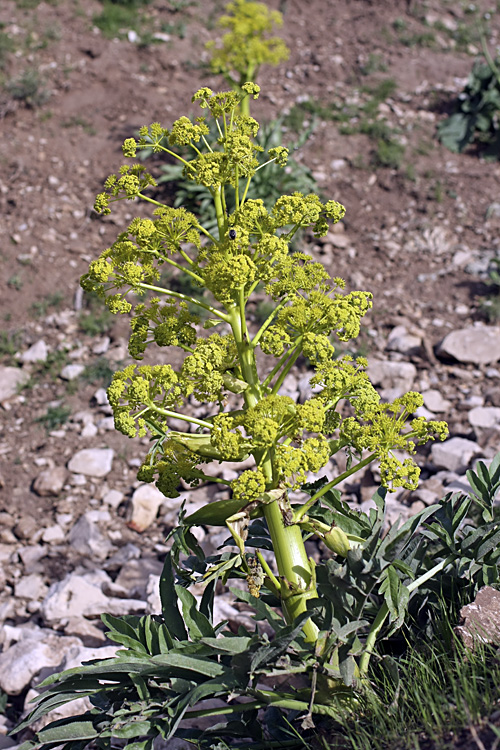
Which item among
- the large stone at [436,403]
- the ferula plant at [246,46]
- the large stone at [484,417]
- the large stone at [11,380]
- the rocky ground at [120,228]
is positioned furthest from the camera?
the ferula plant at [246,46]

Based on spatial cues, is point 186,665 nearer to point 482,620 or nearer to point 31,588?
point 482,620

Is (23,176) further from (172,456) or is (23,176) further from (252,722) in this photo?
(252,722)

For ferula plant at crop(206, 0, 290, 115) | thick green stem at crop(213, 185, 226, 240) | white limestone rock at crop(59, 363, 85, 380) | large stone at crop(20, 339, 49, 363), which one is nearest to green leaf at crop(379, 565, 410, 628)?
thick green stem at crop(213, 185, 226, 240)

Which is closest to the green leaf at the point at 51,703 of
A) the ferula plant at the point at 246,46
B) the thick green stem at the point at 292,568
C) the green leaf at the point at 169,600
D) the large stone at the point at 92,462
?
the green leaf at the point at 169,600

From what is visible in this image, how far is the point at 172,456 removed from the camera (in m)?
2.92

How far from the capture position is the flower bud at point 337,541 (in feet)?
9.13

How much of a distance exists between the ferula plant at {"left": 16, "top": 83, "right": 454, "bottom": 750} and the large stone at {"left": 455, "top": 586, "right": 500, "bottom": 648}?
260 mm

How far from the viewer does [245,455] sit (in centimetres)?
292

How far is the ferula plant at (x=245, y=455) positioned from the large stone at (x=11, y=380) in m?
3.95

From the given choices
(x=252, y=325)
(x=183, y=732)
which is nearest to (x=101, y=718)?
(x=183, y=732)

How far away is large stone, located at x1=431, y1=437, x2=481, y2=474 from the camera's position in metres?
5.35

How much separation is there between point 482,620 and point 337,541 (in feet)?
2.55

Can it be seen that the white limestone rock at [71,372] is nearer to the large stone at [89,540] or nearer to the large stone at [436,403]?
the large stone at [89,540]

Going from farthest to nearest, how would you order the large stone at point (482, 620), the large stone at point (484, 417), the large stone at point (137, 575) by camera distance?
the large stone at point (484, 417), the large stone at point (137, 575), the large stone at point (482, 620)
